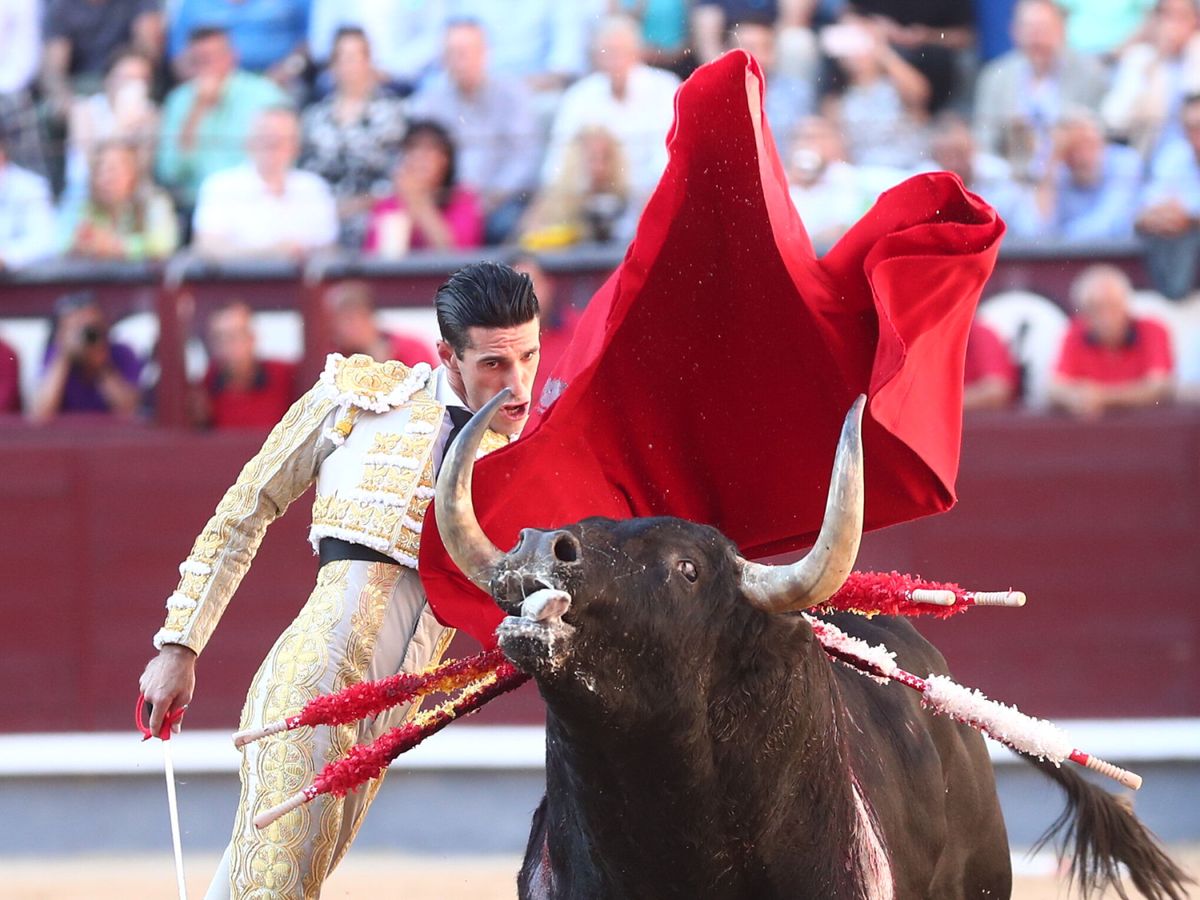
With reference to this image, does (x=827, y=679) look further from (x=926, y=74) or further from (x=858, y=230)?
(x=926, y=74)

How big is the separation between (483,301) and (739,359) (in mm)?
364

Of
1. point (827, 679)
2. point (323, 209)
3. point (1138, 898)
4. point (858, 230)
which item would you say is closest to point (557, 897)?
point (827, 679)

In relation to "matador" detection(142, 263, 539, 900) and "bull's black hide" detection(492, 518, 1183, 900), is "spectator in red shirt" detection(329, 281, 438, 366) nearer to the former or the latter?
"matador" detection(142, 263, 539, 900)

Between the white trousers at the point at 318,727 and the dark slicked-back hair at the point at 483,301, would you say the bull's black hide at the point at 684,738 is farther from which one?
the dark slicked-back hair at the point at 483,301

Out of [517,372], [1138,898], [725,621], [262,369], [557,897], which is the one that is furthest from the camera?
[262,369]

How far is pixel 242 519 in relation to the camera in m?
2.96

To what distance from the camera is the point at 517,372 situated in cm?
284

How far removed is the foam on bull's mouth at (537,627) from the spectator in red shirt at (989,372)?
3723 millimetres

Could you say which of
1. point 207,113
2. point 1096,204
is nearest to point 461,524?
point 1096,204

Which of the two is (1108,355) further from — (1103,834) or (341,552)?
(341,552)

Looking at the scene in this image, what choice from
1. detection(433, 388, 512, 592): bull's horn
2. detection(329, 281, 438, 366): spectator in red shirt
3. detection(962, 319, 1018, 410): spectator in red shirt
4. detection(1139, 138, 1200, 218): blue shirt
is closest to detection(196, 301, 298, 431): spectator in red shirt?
detection(329, 281, 438, 366): spectator in red shirt

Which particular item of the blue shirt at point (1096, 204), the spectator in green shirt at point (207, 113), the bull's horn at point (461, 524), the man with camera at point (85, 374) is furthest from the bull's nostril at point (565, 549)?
the spectator in green shirt at point (207, 113)

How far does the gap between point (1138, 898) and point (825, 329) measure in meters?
2.74

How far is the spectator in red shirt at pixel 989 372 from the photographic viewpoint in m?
5.62
